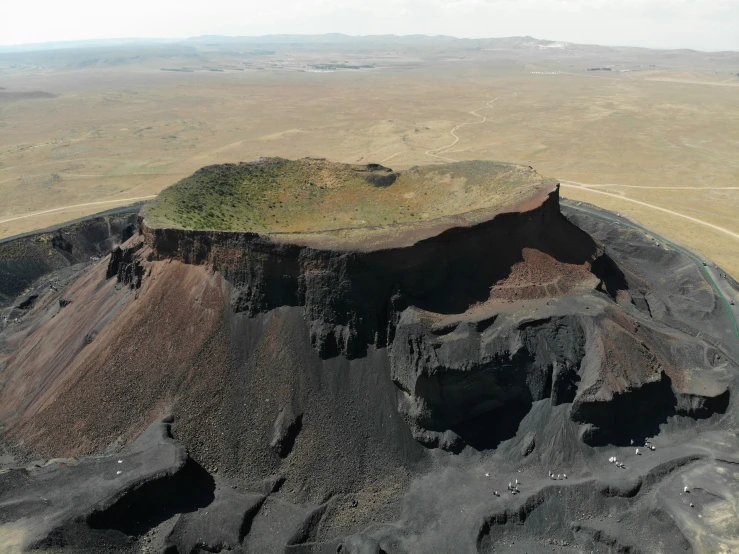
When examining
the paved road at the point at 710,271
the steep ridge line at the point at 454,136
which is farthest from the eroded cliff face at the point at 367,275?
the steep ridge line at the point at 454,136

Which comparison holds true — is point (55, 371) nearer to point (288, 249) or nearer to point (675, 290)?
point (288, 249)

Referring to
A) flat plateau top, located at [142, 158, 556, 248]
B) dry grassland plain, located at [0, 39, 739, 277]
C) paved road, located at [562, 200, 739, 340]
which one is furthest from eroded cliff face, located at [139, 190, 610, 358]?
dry grassland plain, located at [0, 39, 739, 277]

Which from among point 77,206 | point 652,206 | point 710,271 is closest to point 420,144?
point 652,206

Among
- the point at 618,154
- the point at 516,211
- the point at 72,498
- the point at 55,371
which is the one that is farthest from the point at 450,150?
the point at 72,498

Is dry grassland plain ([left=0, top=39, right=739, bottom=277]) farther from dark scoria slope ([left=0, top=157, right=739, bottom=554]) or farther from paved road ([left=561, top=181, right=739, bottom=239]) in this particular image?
dark scoria slope ([left=0, top=157, right=739, bottom=554])

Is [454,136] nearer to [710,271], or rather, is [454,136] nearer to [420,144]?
[420,144]
